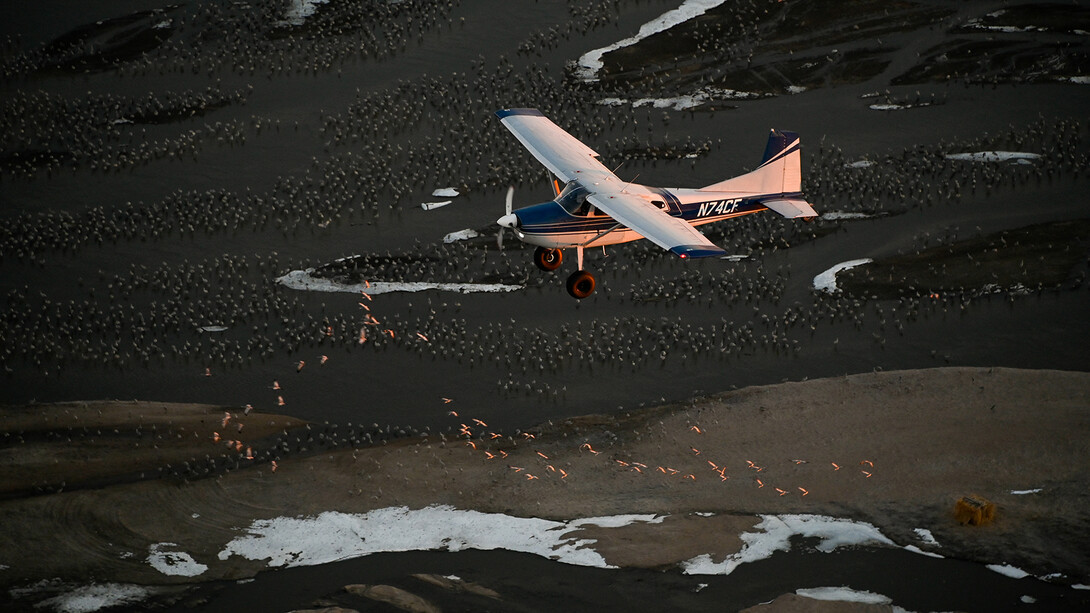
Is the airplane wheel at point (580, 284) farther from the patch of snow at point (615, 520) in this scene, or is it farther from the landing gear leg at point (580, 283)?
the patch of snow at point (615, 520)

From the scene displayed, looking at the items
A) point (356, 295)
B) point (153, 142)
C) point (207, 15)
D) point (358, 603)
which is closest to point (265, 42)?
point (207, 15)

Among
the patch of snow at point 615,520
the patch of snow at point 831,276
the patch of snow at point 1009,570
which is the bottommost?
the patch of snow at point 1009,570

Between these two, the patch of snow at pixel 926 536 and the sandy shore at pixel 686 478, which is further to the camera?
the sandy shore at pixel 686 478

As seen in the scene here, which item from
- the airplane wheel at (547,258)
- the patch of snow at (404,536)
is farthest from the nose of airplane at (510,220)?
the patch of snow at (404,536)

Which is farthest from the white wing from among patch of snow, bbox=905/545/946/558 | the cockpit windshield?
patch of snow, bbox=905/545/946/558

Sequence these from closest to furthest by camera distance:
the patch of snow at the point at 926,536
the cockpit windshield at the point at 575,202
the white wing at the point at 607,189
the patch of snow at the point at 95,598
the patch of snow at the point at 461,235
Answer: the patch of snow at the point at 95,598
the patch of snow at the point at 926,536
the white wing at the point at 607,189
the cockpit windshield at the point at 575,202
the patch of snow at the point at 461,235

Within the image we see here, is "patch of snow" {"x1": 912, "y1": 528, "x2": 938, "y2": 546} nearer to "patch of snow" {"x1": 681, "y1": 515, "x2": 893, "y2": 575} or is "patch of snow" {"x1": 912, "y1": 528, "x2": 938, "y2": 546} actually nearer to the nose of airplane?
"patch of snow" {"x1": 681, "y1": 515, "x2": 893, "y2": 575}

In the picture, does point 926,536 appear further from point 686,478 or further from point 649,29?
point 649,29
